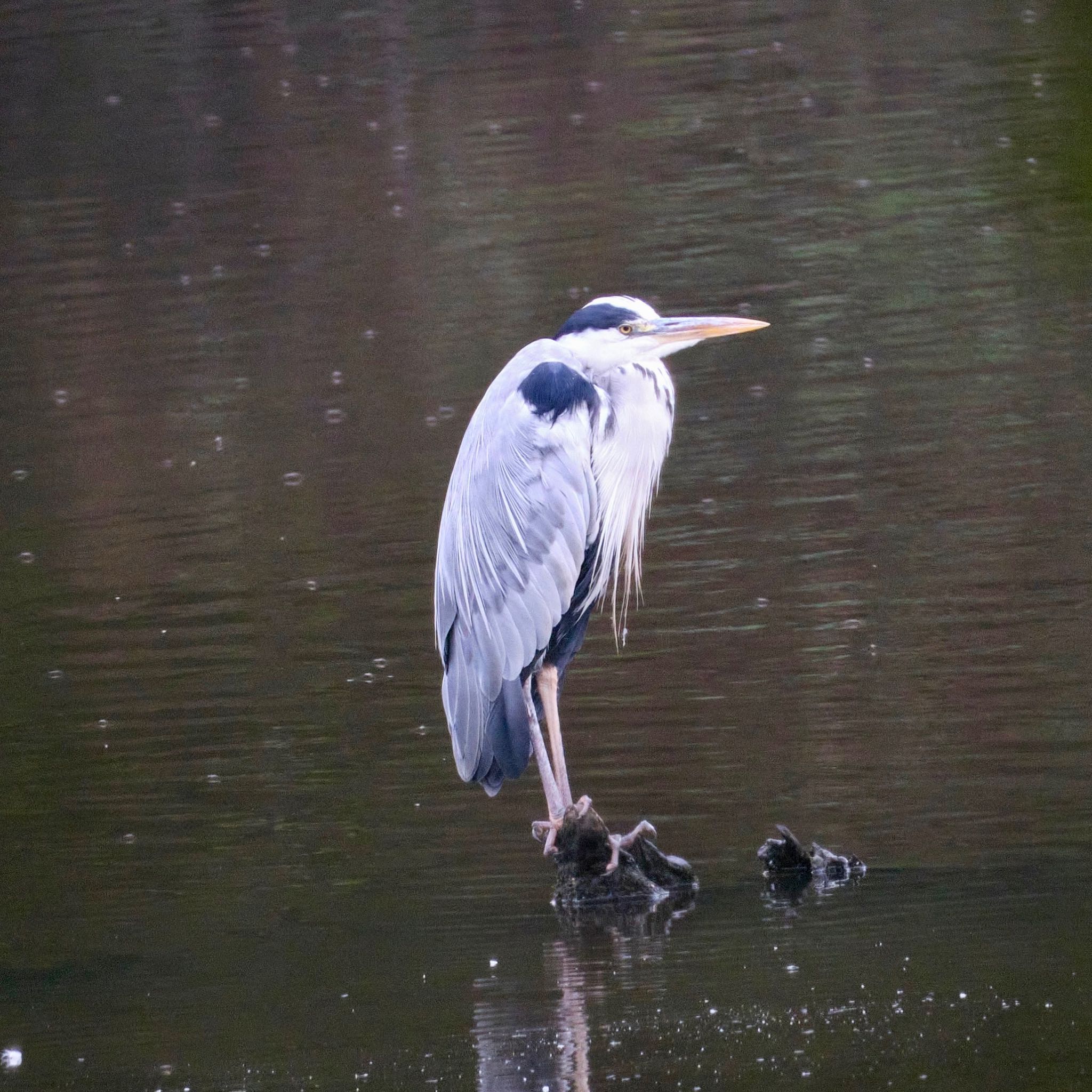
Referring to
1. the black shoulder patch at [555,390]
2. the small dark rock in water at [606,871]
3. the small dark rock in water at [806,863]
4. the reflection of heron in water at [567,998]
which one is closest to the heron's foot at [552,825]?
the small dark rock in water at [606,871]

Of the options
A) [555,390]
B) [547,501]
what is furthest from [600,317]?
[547,501]

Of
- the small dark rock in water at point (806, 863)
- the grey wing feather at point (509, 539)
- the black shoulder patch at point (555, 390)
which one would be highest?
the black shoulder patch at point (555, 390)

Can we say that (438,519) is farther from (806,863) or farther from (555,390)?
(806,863)

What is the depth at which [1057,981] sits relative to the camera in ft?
12.6

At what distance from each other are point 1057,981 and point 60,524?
5763 mm

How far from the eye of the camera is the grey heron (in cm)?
507

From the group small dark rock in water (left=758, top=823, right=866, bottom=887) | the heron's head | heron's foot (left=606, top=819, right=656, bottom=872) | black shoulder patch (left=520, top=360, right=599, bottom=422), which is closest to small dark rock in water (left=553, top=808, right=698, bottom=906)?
heron's foot (left=606, top=819, right=656, bottom=872)

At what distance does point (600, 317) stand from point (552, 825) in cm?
126

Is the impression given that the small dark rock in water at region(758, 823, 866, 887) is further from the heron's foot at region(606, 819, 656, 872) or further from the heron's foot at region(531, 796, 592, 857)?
the heron's foot at region(531, 796, 592, 857)

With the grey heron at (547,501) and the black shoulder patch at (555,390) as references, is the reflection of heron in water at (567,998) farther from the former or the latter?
the black shoulder patch at (555,390)

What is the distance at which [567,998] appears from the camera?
409 centimetres

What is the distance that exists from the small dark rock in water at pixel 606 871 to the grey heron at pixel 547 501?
0.74 feet

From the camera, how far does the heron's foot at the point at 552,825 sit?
465 cm

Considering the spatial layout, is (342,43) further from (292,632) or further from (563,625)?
(563,625)
